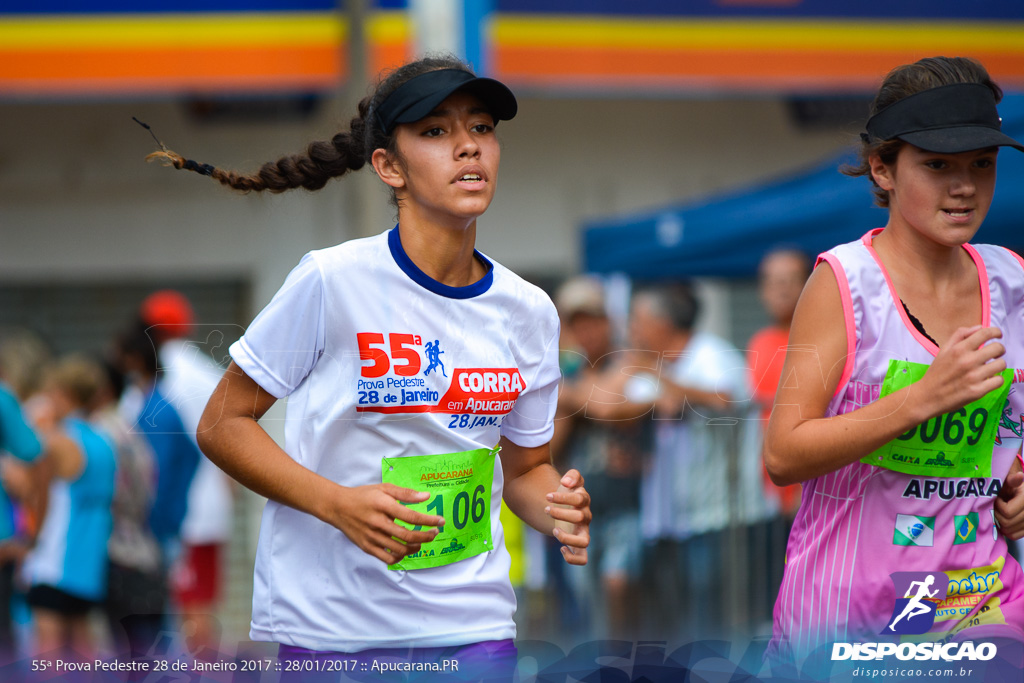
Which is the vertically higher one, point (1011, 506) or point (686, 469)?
point (1011, 506)

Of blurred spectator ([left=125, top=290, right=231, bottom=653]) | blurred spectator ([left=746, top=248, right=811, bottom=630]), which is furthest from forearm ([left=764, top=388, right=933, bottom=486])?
blurred spectator ([left=125, top=290, right=231, bottom=653])

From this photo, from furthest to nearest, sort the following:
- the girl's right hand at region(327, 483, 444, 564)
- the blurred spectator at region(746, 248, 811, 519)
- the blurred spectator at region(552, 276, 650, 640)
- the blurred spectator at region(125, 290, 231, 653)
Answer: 1. the blurred spectator at region(125, 290, 231, 653)
2. the blurred spectator at region(552, 276, 650, 640)
3. the blurred spectator at region(746, 248, 811, 519)
4. the girl's right hand at region(327, 483, 444, 564)

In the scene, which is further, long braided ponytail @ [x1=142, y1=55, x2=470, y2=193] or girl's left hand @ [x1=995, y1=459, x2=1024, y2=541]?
long braided ponytail @ [x1=142, y1=55, x2=470, y2=193]

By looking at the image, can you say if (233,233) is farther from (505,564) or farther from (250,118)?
(505,564)

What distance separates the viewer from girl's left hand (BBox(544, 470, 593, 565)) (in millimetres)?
2299

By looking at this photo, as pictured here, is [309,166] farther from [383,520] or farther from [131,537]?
[131,537]

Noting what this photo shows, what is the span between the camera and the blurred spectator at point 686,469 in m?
5.95

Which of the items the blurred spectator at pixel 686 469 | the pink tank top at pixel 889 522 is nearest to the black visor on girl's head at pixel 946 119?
the pink tank top at pixel 889 522

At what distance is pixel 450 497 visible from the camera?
7.88 ft

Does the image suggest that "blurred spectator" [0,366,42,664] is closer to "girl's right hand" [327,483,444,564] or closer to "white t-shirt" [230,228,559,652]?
"white t-shirt" [230,228,559,652]

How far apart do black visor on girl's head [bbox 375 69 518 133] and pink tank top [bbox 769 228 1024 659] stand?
791mm

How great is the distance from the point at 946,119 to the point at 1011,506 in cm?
84

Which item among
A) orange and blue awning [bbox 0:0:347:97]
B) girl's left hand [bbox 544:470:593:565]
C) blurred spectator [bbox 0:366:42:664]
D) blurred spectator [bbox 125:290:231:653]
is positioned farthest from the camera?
orange and blue awning [bbox 0:0:347:97]

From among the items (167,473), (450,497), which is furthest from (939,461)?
(167,473)
